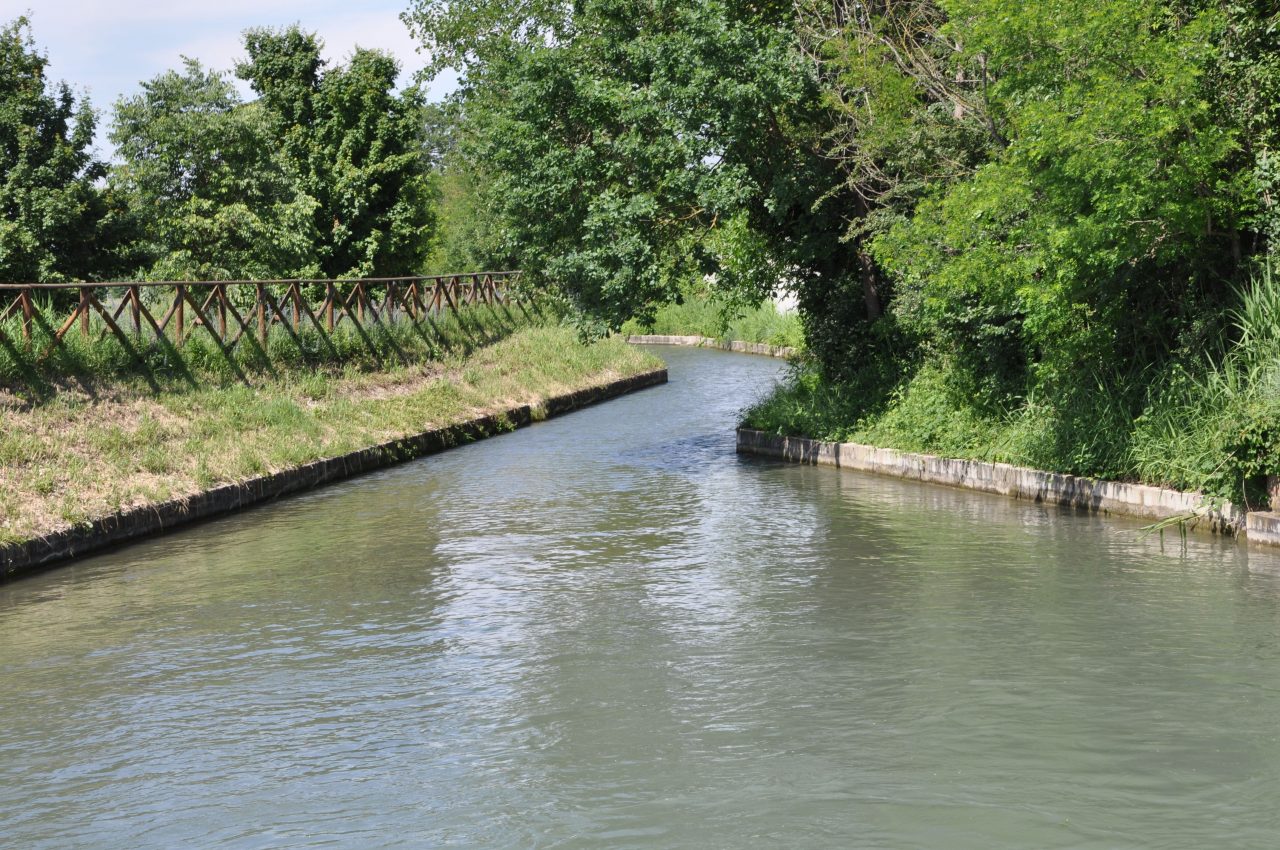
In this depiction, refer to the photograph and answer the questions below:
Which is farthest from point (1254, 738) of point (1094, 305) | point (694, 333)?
point (694, 333)

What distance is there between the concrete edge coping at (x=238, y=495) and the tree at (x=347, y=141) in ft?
43.6

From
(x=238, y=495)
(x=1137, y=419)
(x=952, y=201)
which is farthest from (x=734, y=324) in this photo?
(x=1137, y=419)

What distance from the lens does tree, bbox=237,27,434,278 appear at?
39219 mm

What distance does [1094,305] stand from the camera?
16859mm

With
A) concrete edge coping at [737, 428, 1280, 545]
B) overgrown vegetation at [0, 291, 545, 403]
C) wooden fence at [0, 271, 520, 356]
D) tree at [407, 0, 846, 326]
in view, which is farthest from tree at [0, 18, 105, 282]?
concrete edge coping at [737, 428, 1280, 545]

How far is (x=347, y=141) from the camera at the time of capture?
129 feet

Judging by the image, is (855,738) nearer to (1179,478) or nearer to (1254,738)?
(1254,738)

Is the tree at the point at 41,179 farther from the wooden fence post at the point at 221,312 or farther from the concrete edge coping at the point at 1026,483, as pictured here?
the concrete edge coping at the point at 1026,483

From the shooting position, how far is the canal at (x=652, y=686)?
23.0 ft

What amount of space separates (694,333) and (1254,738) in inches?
1775

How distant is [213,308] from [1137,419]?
50.0 feet

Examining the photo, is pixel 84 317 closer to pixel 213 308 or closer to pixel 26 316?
pixel 26 316

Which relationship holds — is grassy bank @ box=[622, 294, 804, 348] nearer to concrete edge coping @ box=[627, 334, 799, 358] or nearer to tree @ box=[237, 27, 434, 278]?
concrete edge coping @ box=[627, 334, 799, 358]

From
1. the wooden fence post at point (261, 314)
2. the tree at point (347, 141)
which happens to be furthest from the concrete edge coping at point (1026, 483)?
the tree at point (347, 141)
